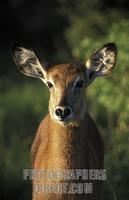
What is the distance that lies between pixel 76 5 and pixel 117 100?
17.3 feet

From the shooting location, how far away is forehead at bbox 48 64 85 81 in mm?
10344

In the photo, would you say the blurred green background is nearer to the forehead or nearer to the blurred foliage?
the blurred foliage

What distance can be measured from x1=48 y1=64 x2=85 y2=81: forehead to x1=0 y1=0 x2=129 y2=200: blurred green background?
151 centimetres

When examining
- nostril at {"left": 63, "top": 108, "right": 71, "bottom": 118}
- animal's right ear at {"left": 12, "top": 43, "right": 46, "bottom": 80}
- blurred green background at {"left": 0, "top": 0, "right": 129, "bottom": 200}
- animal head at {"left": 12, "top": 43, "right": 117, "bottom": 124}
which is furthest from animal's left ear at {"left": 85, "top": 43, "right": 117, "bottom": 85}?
blurred green background at {"left": 0, "top": 0, "right": 129, "bottom": 200}

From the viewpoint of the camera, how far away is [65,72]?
10398mm

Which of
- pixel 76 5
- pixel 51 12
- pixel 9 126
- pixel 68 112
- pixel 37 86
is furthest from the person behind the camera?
pixel 51 12

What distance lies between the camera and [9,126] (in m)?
15.8

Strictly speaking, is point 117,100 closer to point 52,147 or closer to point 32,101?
point 52,147

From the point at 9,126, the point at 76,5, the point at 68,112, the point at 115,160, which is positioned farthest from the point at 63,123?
the point at 76,5

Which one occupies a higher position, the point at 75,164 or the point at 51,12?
the point at 51,12

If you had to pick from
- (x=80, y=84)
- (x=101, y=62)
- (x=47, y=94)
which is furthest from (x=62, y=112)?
(x=47, y=94)

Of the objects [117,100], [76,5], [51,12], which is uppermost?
[51,12]

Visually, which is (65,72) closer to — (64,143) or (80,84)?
(80,84)

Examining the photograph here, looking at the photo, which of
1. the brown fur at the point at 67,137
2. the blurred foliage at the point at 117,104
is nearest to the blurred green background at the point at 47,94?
the blurred foliage at the point at 117,104
